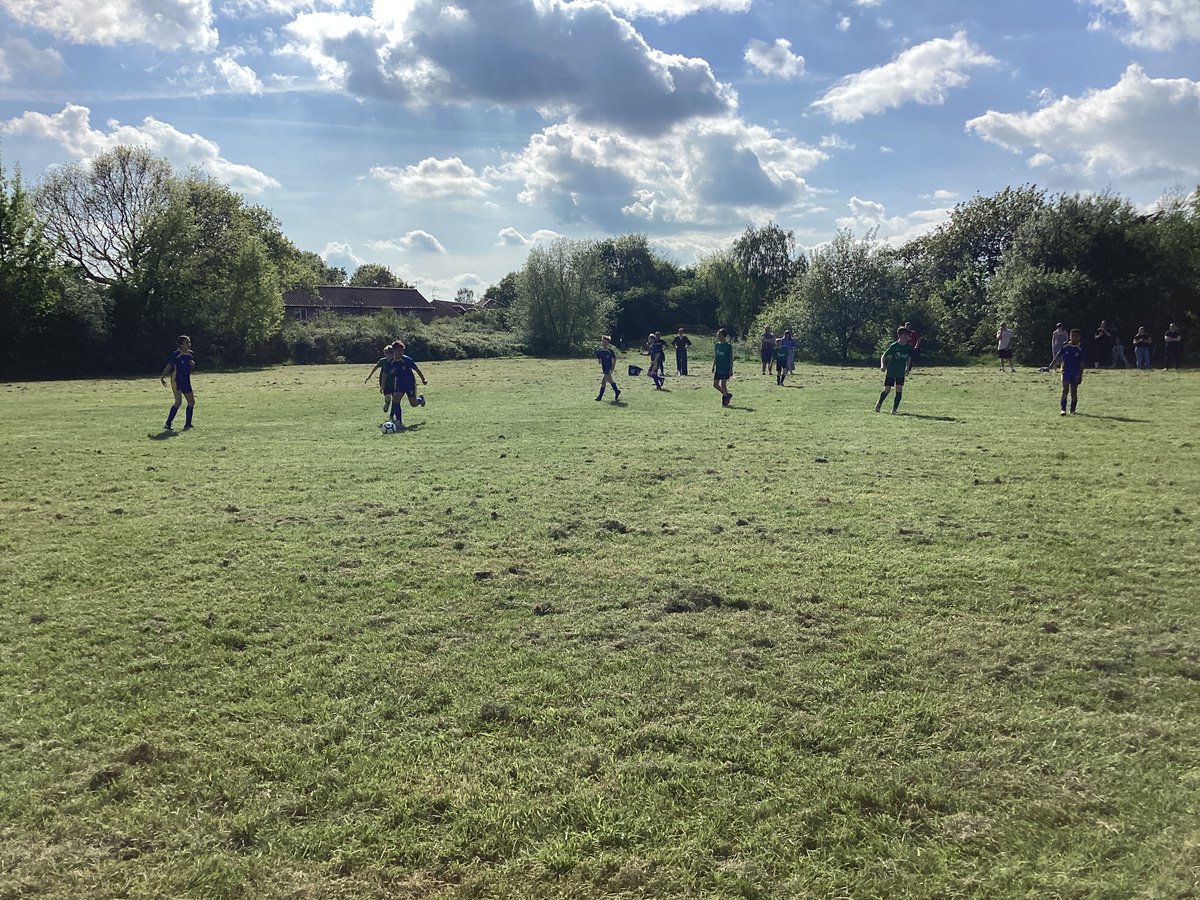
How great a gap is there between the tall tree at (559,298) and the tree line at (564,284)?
4.5 inches

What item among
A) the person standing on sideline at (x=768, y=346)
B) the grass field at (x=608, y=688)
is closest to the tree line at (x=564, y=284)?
the person standing on sideline at (x=768, y=346)

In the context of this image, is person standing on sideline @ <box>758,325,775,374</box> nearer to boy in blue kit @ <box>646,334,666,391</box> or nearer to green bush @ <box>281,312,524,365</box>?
boy in blue kit @ <box>646,334,666,391</box>

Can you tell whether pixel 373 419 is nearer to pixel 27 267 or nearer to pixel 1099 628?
pixel 1099 628

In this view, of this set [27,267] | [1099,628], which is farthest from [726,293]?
[1099,628]

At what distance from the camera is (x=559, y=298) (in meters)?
58.9

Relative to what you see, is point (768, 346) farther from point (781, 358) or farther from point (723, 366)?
point (723, 366)

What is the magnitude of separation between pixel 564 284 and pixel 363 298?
4940 centimetres

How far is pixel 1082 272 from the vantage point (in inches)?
1452

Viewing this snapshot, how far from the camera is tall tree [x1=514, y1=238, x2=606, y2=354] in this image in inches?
2317

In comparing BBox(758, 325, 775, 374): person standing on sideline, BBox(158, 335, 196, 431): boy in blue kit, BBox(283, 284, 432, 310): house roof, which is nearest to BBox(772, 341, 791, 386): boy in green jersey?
BBox(758, 325, 775, 374): person standing on sideline

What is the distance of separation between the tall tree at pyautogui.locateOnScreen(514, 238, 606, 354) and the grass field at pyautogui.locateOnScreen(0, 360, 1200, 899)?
49.8m

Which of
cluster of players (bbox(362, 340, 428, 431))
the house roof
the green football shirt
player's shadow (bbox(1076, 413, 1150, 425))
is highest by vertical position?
the house roof

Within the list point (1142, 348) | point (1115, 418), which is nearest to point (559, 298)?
point (1142, 348)

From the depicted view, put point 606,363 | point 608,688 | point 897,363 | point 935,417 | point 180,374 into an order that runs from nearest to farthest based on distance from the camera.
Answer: point 608,688 < point 180,374 < point 935,417 < point 897,363 < point 606,363
